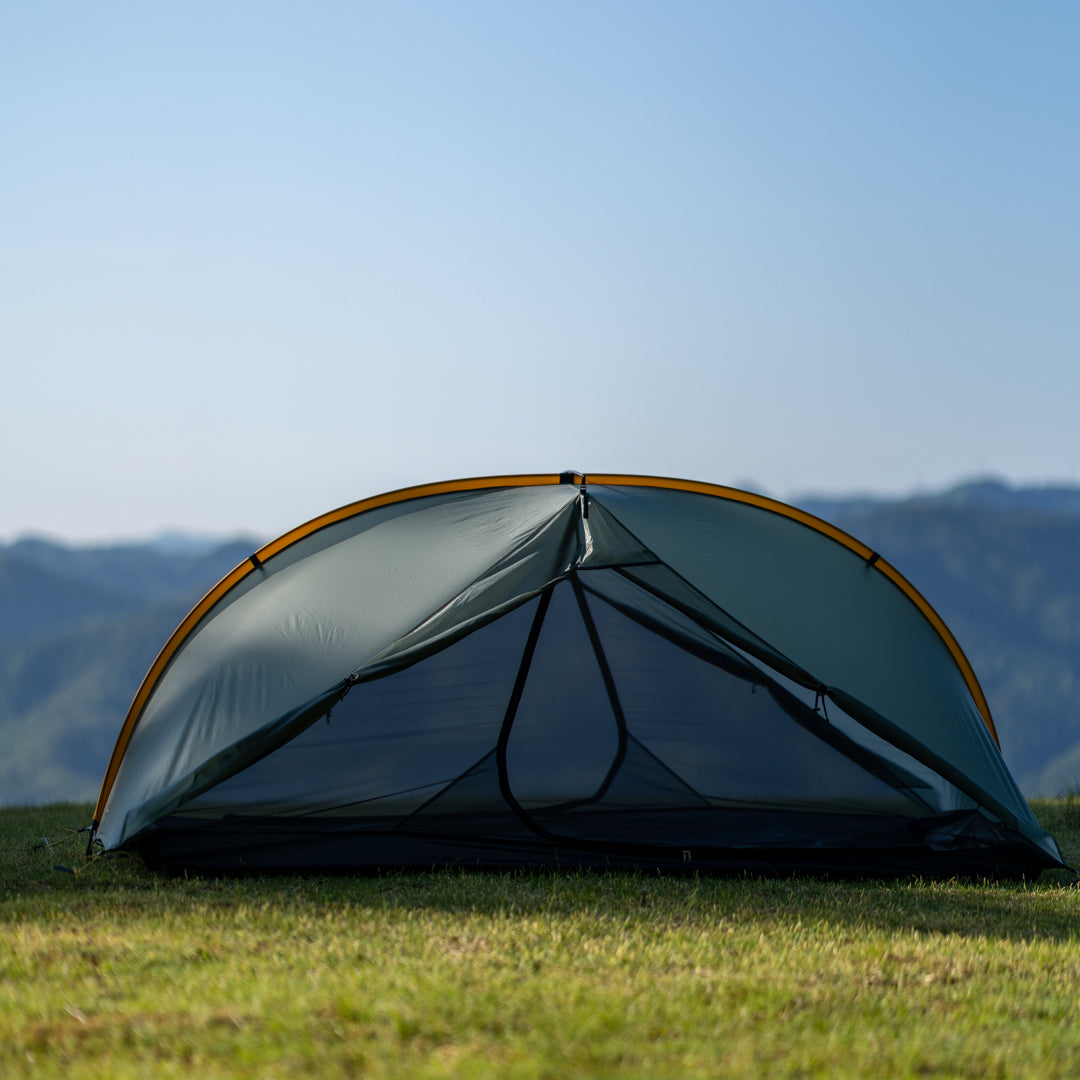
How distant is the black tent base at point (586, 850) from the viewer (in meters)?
4.94

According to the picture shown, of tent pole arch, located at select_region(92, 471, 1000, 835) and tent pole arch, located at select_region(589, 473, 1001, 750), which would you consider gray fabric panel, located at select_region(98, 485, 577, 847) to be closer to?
tent pole arch, located at select_region(92, 471, 1000, 835)

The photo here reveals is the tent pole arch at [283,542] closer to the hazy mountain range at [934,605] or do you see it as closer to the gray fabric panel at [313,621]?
the gray fabric panel at [313,621]

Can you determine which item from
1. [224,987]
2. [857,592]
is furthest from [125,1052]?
[857,592]

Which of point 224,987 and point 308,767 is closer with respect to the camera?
point 224,987

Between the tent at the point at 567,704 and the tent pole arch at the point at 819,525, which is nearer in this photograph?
the tent at the point at 567,704

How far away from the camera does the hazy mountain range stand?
351 feet

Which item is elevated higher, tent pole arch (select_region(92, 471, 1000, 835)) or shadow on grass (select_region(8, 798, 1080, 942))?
tent pole arch (select_region(92, 471, 1000, 835))

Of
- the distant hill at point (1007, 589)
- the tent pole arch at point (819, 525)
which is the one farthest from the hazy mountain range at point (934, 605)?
the tent pole arch at point (819, 525)

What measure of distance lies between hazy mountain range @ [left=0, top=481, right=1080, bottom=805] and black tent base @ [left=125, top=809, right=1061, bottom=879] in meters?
93.9

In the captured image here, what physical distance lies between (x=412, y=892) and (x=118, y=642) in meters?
136

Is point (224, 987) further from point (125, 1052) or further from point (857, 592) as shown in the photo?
point (857, 592)

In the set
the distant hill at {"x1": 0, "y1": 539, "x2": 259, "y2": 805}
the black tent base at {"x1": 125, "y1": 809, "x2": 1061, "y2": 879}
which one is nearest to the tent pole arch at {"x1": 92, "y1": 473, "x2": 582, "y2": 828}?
the black tent base at {"x1": 125, "y1": 809, "x2": 1061, "y2": 879}

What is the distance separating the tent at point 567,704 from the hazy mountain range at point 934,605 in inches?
3690

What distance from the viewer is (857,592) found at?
5504mm
